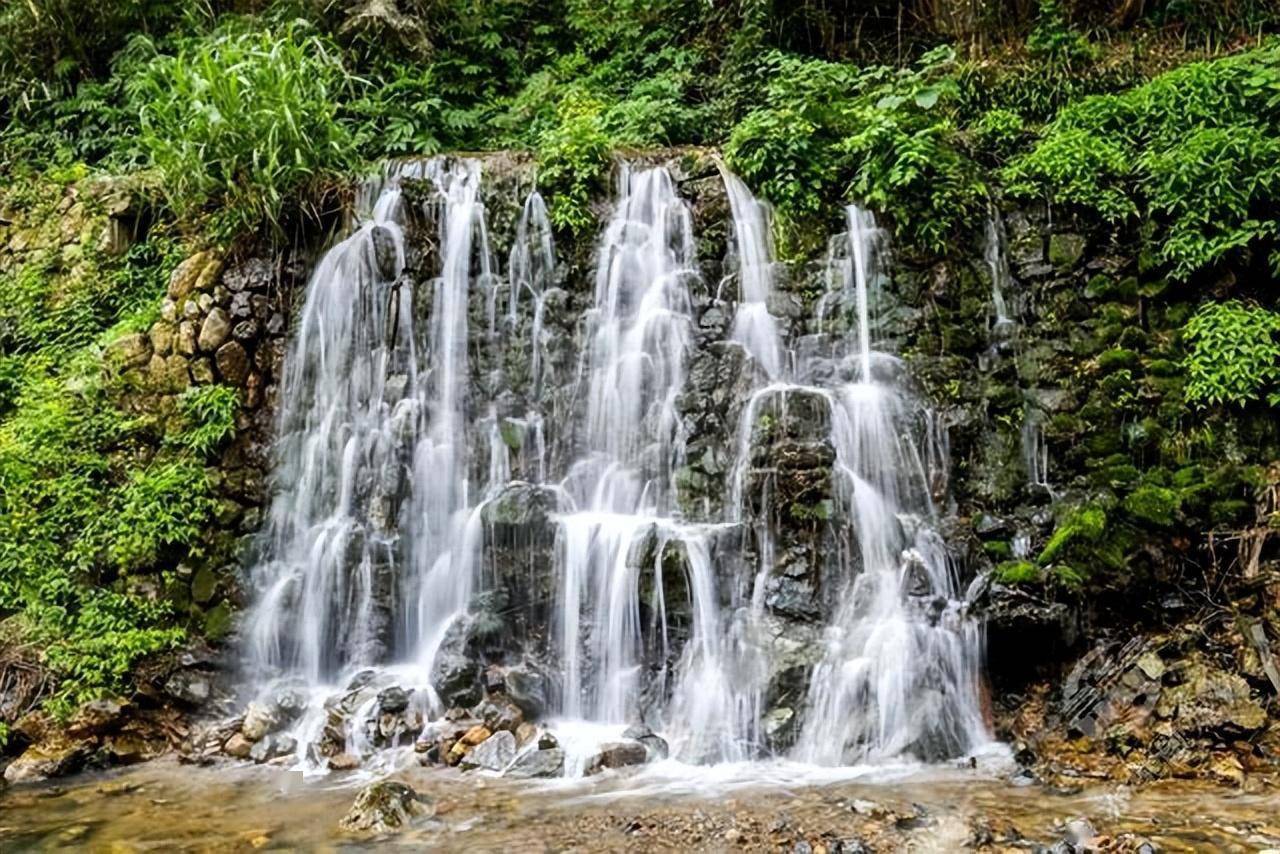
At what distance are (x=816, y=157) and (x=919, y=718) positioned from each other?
17.0 ft

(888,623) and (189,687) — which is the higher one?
(888,623)

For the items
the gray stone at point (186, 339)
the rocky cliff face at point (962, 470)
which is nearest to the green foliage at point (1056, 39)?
the rocky cliff face at point (962, 470)

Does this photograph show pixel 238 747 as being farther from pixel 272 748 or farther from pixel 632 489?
pixel 632 489

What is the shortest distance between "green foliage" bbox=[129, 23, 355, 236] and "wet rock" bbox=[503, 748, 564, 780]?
5680 mm

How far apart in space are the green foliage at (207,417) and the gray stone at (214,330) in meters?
0.40

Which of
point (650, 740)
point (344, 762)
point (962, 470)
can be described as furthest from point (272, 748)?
point (962, 470)

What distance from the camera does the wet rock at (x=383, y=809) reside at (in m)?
4.95

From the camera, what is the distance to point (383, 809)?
502 centimetres

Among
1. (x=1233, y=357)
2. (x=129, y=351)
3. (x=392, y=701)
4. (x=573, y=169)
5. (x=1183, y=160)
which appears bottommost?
(x=392, y=701)

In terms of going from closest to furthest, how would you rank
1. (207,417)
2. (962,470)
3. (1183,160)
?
(962,470) → (1183,160) → (207,417)

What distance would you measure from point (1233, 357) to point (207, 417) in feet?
27.6

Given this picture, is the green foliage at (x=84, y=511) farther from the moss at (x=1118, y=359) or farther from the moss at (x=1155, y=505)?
the moss at (x=1118, y=359)

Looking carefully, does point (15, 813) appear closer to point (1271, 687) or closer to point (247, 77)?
point (247, 77)

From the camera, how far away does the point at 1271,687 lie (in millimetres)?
5715
